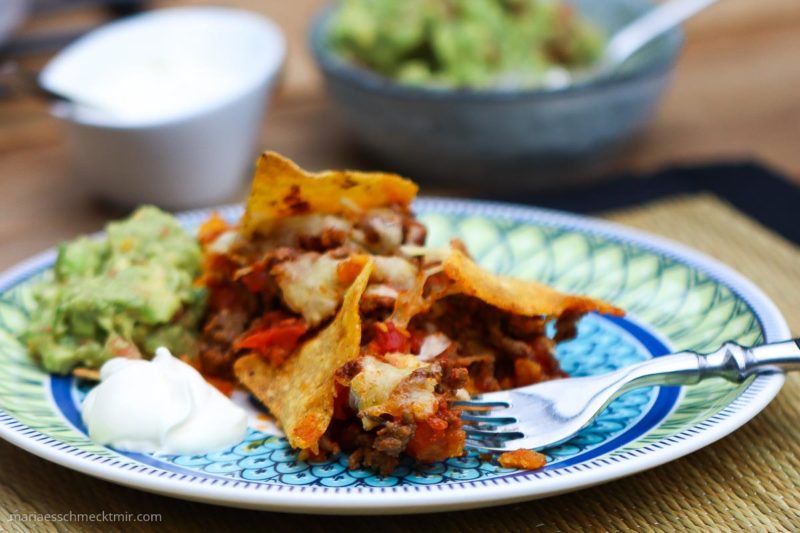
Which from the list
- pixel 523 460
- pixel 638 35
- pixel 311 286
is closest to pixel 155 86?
pixel 638 35

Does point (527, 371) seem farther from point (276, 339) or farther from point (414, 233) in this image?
point (276, 339)

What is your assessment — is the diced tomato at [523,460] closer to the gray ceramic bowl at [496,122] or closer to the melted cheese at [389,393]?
the melted cheese at [389,393]

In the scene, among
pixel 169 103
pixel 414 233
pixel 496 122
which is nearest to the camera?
pixel 414 233

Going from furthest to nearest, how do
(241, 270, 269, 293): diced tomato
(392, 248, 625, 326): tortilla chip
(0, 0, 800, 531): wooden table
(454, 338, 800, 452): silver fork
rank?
(0, 0, 800, 531): wooden table → (241, 270, 269, 293): diced tomato → (392, 248, 625, 326): tortilla chip → (454, 338, 800, 452): silver fork

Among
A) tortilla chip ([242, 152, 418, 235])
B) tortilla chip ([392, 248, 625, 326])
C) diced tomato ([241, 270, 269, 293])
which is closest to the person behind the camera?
tortilla chip ([392, 248, 625, 326])

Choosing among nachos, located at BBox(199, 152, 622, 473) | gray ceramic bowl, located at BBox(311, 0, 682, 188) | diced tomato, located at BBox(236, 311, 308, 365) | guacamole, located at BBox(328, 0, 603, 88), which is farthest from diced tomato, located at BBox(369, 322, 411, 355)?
guacamole, located at BBox(328, 0, 603, 88)

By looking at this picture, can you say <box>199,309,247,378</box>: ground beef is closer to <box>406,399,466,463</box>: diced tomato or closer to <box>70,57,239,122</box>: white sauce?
<box>406,399,466,463</box>: diced tomato
